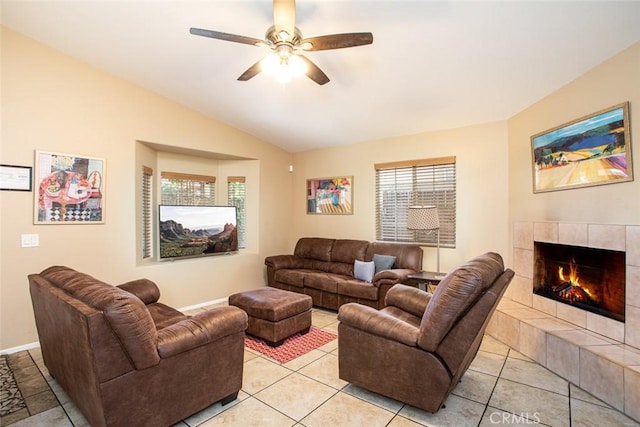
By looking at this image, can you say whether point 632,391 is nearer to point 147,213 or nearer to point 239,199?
point 239,199

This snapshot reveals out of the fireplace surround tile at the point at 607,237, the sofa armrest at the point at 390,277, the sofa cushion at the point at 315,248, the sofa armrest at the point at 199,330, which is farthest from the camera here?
the sofa cushion at the point at 315,248

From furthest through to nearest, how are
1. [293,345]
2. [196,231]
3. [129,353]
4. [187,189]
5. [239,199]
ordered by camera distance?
[239,199] < [187,189] < [196,231] < [293,345] < [129,353]

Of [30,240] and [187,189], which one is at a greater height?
[187,189]

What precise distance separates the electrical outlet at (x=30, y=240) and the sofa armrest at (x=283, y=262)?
9.28 ft

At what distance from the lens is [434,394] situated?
1961 mm

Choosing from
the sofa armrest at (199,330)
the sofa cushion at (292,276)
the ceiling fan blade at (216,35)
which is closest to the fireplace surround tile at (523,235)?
the sofa cushion at (292,276)

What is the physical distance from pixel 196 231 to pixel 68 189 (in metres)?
1.65

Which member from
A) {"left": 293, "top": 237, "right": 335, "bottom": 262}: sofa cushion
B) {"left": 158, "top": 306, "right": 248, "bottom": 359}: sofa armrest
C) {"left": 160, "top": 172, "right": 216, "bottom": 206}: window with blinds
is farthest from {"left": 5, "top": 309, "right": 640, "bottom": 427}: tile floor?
{"left": 160, "top": 172, "right": 216, "bottom": 206}: window with blinds

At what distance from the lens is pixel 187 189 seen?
17.2 ft

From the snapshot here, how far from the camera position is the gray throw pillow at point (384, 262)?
170 inches

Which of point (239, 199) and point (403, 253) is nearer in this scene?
point (403, 253)

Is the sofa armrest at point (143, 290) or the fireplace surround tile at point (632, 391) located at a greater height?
the sofa armrest at point (143, 290)

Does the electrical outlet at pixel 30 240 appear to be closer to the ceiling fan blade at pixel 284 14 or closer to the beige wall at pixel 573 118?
the ceiling fan blade at pixel 284 14

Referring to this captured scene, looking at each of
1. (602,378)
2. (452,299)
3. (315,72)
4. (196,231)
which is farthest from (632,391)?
(196,231)
